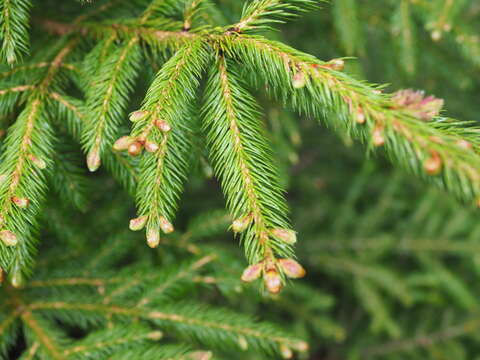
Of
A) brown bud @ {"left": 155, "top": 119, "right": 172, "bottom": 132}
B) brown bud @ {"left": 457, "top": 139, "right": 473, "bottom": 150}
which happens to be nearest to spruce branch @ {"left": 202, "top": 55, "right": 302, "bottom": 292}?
brown bud @ {"left": 155, "top": 119, "right": 172, "bottom": 132}

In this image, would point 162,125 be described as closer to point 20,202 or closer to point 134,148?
point 134,148

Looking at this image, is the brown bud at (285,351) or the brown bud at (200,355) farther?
the brown bud at (285,351)

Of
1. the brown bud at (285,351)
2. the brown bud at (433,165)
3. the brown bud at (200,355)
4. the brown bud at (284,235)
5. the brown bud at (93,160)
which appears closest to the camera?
the brown bud at (433,165)

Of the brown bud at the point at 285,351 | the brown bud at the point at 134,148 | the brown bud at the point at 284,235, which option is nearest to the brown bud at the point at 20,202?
the brown bud at the point at 134,148

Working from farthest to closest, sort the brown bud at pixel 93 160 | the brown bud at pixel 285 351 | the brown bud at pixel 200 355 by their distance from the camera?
the brown bud at pixel 285 351 → the brown bud at pixel 200 355 → the brown bud at pixel 93 160

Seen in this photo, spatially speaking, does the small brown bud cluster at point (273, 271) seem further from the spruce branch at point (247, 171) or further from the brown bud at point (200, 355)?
the brown bud at point (200, 355)

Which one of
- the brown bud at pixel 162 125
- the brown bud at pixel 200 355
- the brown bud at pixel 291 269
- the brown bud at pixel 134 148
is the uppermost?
the brown bud at pixel 162 125

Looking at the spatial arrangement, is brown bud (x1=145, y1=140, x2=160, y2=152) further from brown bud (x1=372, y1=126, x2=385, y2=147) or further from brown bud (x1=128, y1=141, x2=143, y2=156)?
brown bud (x1=372, y1=126, x2=385, y2=147)

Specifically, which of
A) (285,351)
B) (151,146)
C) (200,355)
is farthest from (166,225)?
(285,351)
